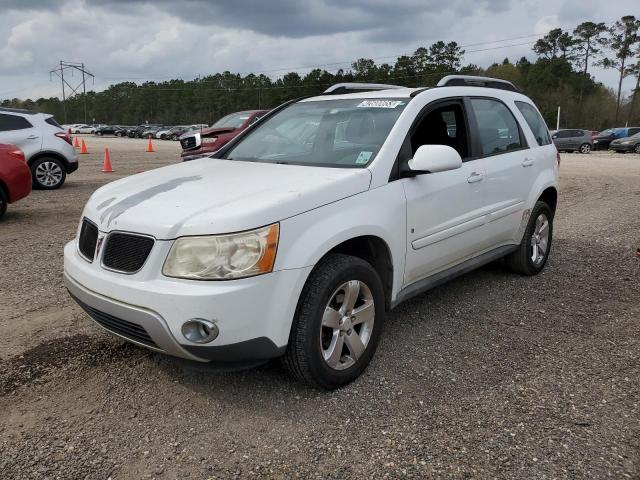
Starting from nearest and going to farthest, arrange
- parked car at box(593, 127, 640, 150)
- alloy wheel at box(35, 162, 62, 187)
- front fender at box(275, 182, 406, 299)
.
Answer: front fender at box(275, 182, 406, 299) < alloy wheel at box(35, 162, 62, 187) < parked car at box(593, 127, 640, 150)

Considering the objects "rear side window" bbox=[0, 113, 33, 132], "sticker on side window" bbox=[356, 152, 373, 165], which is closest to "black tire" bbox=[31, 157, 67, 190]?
"rear side window" bbox=[0, 113, 33, 132]

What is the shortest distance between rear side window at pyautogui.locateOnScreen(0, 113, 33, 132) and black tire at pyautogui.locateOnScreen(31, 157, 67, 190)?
2.38 feet

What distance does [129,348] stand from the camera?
12.5 ft

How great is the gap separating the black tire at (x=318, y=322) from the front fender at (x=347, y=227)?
113 millimetres

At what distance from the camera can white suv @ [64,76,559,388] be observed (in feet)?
9.05

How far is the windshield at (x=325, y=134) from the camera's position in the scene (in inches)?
147

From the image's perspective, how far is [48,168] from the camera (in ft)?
38.3

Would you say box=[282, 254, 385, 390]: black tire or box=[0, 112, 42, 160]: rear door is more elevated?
box=[0, 112, 42, 160]: rear door

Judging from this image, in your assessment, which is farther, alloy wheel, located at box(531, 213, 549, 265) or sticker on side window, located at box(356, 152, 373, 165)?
alloy wheel, located at box(531, 213, 549, 265)

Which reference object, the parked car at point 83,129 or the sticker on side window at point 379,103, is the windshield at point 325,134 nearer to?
the sticker on side window at point 379,103

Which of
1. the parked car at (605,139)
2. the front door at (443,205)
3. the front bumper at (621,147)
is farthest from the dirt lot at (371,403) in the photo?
the parked car at (605,139)

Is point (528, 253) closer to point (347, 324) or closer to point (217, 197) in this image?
point (347, 324)

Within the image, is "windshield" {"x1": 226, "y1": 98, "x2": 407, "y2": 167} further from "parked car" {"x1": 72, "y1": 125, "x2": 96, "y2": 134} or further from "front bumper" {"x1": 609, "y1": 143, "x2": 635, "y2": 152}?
"parked car" {"x1": 72, "y1": 125, "x2": 96, "y2": 134}

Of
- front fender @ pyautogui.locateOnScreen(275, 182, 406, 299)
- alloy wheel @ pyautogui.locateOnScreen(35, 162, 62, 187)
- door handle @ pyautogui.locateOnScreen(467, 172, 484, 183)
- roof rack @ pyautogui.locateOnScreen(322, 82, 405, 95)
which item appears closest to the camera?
front fender @ pyautogui.locateOnScreen(275, 182, 406, 299)
